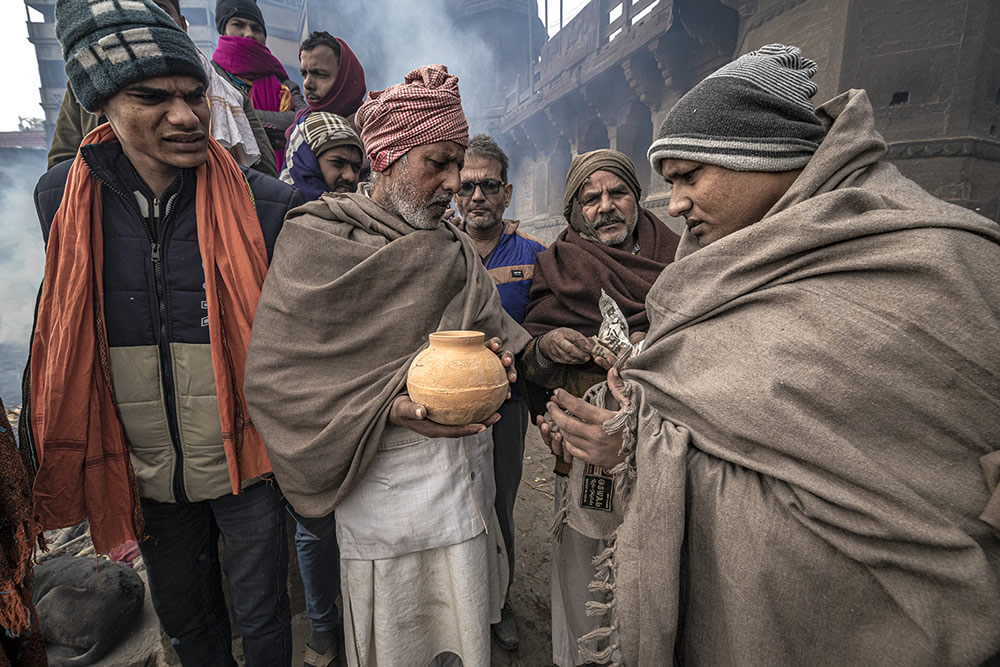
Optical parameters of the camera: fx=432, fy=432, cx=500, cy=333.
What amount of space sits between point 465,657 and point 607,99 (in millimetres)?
16614

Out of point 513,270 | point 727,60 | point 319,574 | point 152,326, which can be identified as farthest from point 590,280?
point 727,60

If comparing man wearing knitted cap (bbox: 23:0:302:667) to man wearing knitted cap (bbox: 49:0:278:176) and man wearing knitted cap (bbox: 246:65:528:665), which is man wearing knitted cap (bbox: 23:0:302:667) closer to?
man wearing knitted cap (bbox: 246:65:528:665)

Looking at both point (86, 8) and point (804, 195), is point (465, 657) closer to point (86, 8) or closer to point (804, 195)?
point (804, 195)

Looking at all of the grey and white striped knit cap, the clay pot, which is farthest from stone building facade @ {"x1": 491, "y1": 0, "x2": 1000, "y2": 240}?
the clay pot

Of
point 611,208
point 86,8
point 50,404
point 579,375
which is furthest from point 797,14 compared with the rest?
point 50,404

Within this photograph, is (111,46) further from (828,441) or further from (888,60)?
(888,60)

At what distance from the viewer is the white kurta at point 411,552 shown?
1761 mm

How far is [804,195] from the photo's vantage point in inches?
48.1

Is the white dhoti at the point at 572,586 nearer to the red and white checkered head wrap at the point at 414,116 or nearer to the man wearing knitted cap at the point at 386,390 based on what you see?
the man wearing knitted cap at the point at 386,390

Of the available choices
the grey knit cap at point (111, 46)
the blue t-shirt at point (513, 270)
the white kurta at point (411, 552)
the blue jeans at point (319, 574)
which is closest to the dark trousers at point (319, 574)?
the blue jeans at point (319, 574)

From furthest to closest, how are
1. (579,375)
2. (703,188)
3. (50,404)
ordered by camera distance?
(579,375)
(50,404)
(703,188)

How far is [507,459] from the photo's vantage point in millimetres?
2826

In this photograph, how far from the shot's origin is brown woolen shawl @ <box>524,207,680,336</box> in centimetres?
233

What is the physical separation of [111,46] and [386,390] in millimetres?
1539
